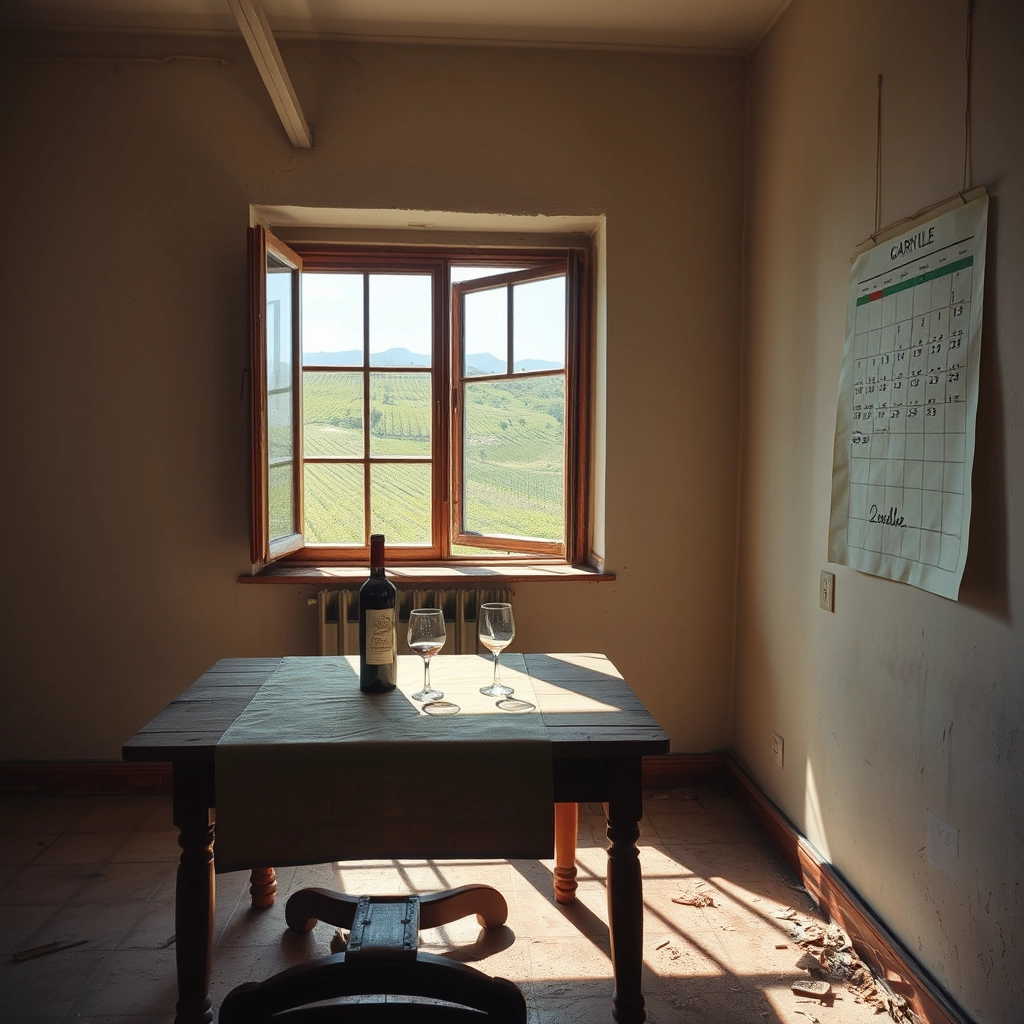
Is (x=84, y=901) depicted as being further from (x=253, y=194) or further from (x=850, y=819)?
(x=253, y=194)

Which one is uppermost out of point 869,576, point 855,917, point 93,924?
point 869,576

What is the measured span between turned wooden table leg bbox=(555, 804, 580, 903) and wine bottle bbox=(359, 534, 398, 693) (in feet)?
2.64

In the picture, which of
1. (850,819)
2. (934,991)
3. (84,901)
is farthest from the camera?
(84,901)

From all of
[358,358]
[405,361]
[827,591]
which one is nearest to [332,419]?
[358,358]

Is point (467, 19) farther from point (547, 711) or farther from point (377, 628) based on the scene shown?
point (547, 711)

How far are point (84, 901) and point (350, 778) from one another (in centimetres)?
148

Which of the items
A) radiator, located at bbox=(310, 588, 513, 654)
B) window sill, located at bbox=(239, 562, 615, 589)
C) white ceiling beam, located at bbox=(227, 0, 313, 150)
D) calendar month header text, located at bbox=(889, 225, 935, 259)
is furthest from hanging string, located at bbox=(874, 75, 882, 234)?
radiator, located at bbox=(310, 588, 513, 654)

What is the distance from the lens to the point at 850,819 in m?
2.45

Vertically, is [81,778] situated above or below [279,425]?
below

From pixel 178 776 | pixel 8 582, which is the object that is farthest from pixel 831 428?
pixel 8 582

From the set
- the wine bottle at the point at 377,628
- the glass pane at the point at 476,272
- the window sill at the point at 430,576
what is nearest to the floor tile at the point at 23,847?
the window sill at the point at 430,576

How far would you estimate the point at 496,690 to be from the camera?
6.83ft

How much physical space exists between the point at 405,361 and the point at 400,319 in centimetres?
18

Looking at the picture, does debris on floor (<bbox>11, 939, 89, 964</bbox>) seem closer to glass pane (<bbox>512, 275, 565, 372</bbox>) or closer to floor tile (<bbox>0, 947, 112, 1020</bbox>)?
floor tile (<bbox>0, 947, 112, 1020</bbox>)
